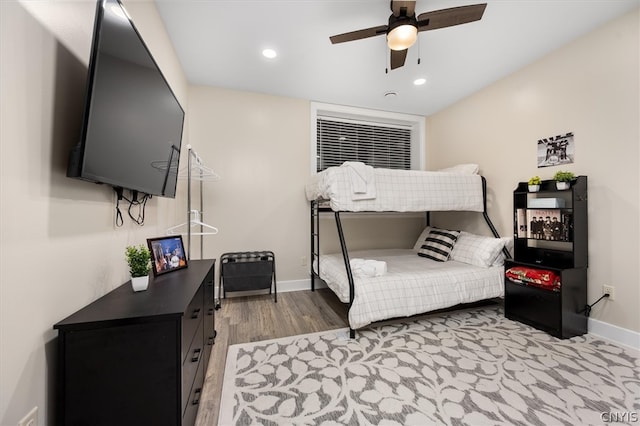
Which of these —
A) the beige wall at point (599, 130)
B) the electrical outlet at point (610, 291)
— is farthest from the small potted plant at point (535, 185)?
Result: the electrical outlet at point (610, 291)

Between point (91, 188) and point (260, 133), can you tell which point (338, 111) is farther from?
point (91, 188)

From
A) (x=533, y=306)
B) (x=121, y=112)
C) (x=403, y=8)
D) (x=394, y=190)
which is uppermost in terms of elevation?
(x=403, y=8)

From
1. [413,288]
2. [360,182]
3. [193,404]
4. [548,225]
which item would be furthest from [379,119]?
[193,404]

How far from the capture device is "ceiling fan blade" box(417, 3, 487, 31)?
5.30 ft

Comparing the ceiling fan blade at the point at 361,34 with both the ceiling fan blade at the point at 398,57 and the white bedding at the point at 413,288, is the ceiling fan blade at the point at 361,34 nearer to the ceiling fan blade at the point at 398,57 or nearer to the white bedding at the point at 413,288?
the ceiling fan blade at the point at 398,57

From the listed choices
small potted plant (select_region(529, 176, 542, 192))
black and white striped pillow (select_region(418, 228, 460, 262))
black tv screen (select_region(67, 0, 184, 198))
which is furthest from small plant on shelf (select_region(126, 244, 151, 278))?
small potted plant (select_region(529, 176, 542, 192))

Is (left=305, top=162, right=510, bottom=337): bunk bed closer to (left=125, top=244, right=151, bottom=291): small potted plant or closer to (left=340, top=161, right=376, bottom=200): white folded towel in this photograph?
(left=340, top=161, right=376, bottom=200): white folded towel

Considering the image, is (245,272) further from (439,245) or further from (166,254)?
(439,245)

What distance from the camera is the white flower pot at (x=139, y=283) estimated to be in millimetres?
1247

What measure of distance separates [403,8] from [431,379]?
8.24ft

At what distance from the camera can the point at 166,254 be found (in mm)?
1713

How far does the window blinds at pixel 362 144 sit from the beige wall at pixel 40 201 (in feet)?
9.33

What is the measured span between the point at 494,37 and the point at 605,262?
2219 millimetres

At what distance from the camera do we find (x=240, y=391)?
1497mm
